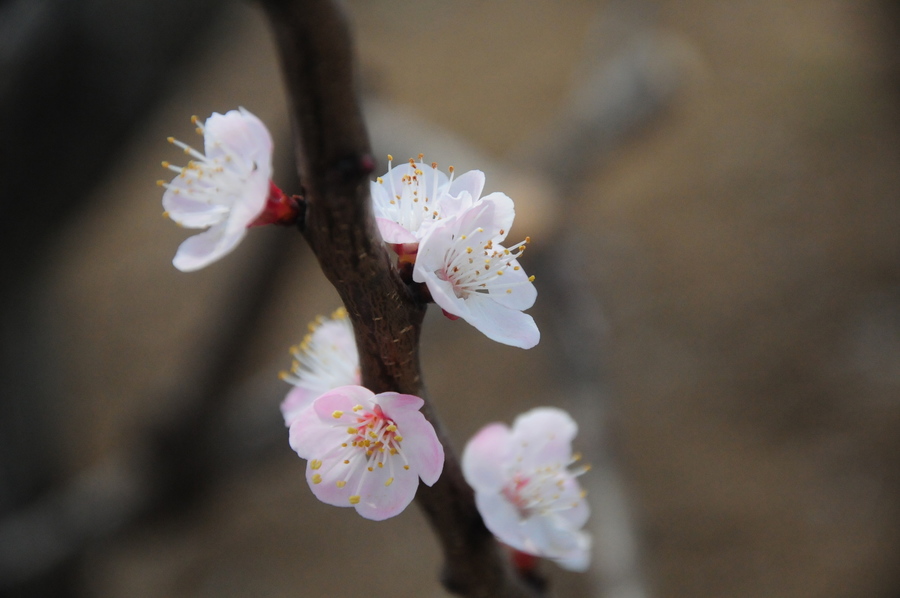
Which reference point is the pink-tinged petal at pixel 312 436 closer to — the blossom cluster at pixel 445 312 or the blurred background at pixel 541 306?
the blossom cluster at pixel 445 312

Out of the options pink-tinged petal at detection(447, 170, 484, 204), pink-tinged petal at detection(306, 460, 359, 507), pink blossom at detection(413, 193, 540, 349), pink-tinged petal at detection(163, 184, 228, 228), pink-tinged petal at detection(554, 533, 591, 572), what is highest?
pink-tinged petal at detection(163, 184, 228, 228)

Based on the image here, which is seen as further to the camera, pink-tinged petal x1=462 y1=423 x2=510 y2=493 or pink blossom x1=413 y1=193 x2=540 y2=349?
pink-tinged petal x1=462 y1=423 x2=510 y2=493

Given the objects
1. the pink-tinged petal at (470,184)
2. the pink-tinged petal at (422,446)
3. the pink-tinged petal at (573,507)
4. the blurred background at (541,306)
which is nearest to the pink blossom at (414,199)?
the pink-tinged petal at (470,184)

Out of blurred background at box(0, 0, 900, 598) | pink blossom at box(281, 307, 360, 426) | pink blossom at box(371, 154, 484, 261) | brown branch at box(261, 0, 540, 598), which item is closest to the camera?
brown branch at box(261, 0, 540, 598)

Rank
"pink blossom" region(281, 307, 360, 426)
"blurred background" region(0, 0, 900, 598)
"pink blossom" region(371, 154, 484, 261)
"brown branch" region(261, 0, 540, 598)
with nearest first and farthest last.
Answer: "brown branch" region(261, 0, 540, 598), "pink blossom" region(371, 154, 484, 261), "pink blossom" region(281, 307, 360, 426), "blurred background" region(0, 0, 900, 598)

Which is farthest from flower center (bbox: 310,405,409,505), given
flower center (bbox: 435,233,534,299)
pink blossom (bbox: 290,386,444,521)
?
flower center (bbox: 435,233,534,299)

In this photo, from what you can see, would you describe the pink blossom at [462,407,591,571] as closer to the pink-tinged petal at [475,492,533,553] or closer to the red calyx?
the pink-tinged petal at [475,492,533,553]

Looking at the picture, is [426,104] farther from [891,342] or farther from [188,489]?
[188,489]
